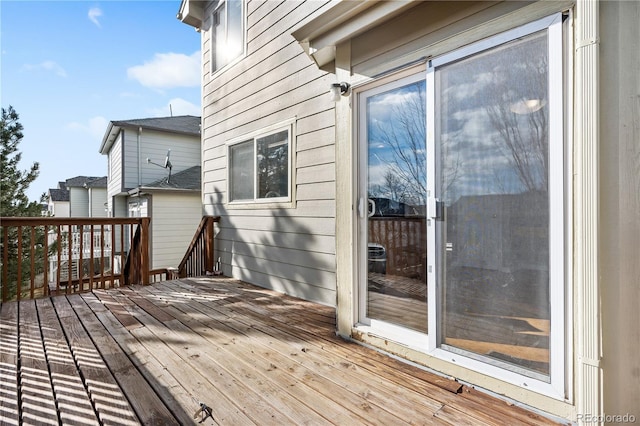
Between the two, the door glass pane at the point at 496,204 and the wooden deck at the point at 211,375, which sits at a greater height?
the door glass pane at the point at 496,204

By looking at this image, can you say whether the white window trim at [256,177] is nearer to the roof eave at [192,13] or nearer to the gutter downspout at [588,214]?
the roof eave at [192,13]

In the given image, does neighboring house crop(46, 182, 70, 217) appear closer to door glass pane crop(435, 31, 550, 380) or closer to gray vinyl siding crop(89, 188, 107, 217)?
gray vinyl siding crop(89, 188, 107, 217)

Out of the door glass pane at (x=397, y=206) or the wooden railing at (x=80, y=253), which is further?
the wooden railing at (x=80, y=253)

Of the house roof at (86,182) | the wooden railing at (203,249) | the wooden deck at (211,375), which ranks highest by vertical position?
the house roof at (86,182)

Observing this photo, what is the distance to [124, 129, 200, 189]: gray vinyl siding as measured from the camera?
10000 mm

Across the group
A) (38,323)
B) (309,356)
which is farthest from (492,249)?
(38,323)

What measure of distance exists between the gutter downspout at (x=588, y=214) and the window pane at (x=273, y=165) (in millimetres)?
3142

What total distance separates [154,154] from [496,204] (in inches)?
433

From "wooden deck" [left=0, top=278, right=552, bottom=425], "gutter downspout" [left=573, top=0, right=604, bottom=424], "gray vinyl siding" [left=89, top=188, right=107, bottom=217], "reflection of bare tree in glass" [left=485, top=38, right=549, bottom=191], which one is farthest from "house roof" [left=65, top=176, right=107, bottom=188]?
"gutter downspout" [left=573, top=0, right=604, bottom=424]

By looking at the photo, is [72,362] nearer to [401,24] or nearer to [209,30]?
[401,24]

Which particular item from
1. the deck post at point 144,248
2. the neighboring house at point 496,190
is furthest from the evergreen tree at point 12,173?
the neighboring house at point 496,190

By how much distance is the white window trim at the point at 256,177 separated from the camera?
4000 mm

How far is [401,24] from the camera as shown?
218 centimetres

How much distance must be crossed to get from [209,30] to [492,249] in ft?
20.2
